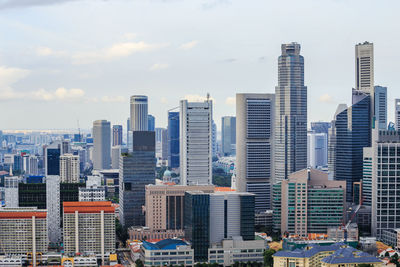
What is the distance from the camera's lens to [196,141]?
142ft

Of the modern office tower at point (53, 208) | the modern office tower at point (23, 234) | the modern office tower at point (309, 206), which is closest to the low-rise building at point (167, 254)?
the modern office tower at point (23, 234)

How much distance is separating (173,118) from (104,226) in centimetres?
4224

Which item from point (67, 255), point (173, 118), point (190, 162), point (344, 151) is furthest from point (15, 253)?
point (173, 118)

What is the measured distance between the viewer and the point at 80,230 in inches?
1314

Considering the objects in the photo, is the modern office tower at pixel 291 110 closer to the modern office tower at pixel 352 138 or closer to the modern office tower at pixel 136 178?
the modern office tower at pixel 352 138

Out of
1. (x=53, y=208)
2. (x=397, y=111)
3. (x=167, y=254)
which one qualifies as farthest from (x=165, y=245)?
(x=397, y=111)

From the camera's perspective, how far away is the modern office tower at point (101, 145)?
81.4 metres

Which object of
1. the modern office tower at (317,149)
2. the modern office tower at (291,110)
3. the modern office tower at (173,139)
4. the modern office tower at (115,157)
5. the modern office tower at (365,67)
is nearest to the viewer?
the modern office tower at (365,67)

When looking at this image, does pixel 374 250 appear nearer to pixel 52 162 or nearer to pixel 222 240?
pixel 222 240

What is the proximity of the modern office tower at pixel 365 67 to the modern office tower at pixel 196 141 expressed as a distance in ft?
39.2

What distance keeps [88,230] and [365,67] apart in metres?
24.6

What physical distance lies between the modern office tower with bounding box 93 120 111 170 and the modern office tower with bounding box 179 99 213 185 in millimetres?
37891

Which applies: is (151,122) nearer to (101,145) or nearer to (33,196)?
(101,145)

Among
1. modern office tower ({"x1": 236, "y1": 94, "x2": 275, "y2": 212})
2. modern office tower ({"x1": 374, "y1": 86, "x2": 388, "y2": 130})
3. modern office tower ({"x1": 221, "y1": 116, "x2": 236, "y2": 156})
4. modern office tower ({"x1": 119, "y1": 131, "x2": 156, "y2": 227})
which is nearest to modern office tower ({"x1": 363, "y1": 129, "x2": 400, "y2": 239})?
modern office tower ({"x1": 236, "y1": 94, "x2": 275, "y2": 212})
